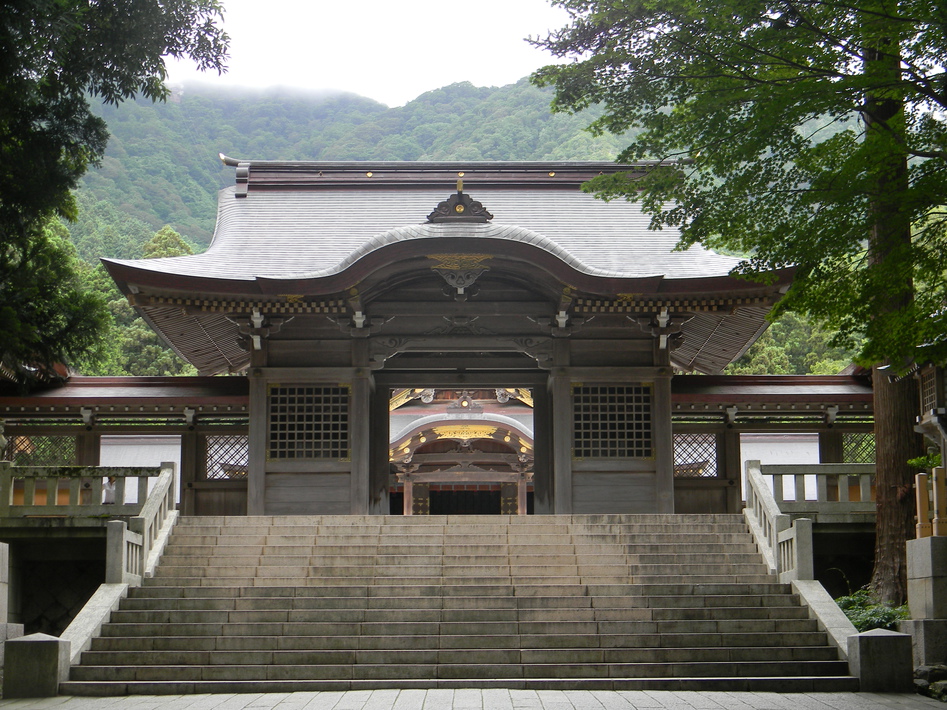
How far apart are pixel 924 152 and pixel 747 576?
503cm

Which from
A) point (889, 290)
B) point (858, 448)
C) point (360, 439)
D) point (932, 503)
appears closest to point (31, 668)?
point (360, 439)

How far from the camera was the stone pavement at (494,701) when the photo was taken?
7.57 meters

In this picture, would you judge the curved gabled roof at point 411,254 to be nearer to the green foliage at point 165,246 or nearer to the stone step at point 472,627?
the stone step at point 472,627

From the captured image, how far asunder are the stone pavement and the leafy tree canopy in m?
2.71

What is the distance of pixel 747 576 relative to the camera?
10672mm

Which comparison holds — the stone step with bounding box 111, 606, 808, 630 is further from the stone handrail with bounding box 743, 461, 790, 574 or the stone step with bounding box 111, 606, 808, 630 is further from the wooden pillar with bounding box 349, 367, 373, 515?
the wooden pillar with bounding box 349, 367, 373, 515

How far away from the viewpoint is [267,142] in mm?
72500

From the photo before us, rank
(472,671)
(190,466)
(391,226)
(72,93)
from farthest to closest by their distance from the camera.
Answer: (391,226)
(190,466)
(72,93)
(472,671)

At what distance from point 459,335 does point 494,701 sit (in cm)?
781

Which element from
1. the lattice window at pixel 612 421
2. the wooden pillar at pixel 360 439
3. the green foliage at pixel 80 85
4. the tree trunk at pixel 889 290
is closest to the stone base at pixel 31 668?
the green foliage at pixel 80 85

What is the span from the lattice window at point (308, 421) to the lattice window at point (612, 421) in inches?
134

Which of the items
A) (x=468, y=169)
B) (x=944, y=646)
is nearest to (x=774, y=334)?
(x=468, y=169)

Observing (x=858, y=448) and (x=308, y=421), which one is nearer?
(x=308, y=421)

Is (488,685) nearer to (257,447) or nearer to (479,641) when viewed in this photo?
(479,641)
